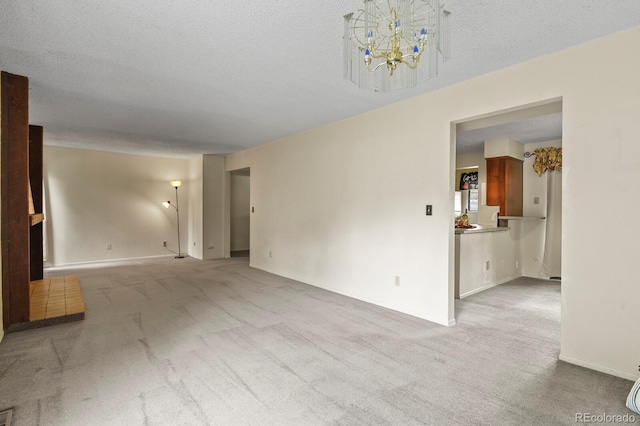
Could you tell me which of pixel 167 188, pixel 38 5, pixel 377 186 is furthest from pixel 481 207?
pixel 167 188

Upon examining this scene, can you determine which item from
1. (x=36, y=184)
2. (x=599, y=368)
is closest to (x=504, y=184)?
(x=599, y=368)

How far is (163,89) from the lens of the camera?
3346mm

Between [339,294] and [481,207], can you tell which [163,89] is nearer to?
[339,294]

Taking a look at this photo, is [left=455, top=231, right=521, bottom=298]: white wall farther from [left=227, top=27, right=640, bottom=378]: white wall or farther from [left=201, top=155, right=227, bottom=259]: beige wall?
[left=201, top=155, right=227, bottom=259]: beige wall

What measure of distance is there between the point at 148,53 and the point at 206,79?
584 mm

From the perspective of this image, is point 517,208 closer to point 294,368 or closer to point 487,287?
point 487,287

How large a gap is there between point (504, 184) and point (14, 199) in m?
6.71

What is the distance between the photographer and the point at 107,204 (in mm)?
7109

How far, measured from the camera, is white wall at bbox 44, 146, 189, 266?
657 centimetres

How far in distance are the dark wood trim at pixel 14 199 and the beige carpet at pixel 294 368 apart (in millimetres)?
350

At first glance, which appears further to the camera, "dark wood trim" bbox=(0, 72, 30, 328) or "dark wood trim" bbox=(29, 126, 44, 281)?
"dark wood trim" bbox=(29, 126, 44, 281)
